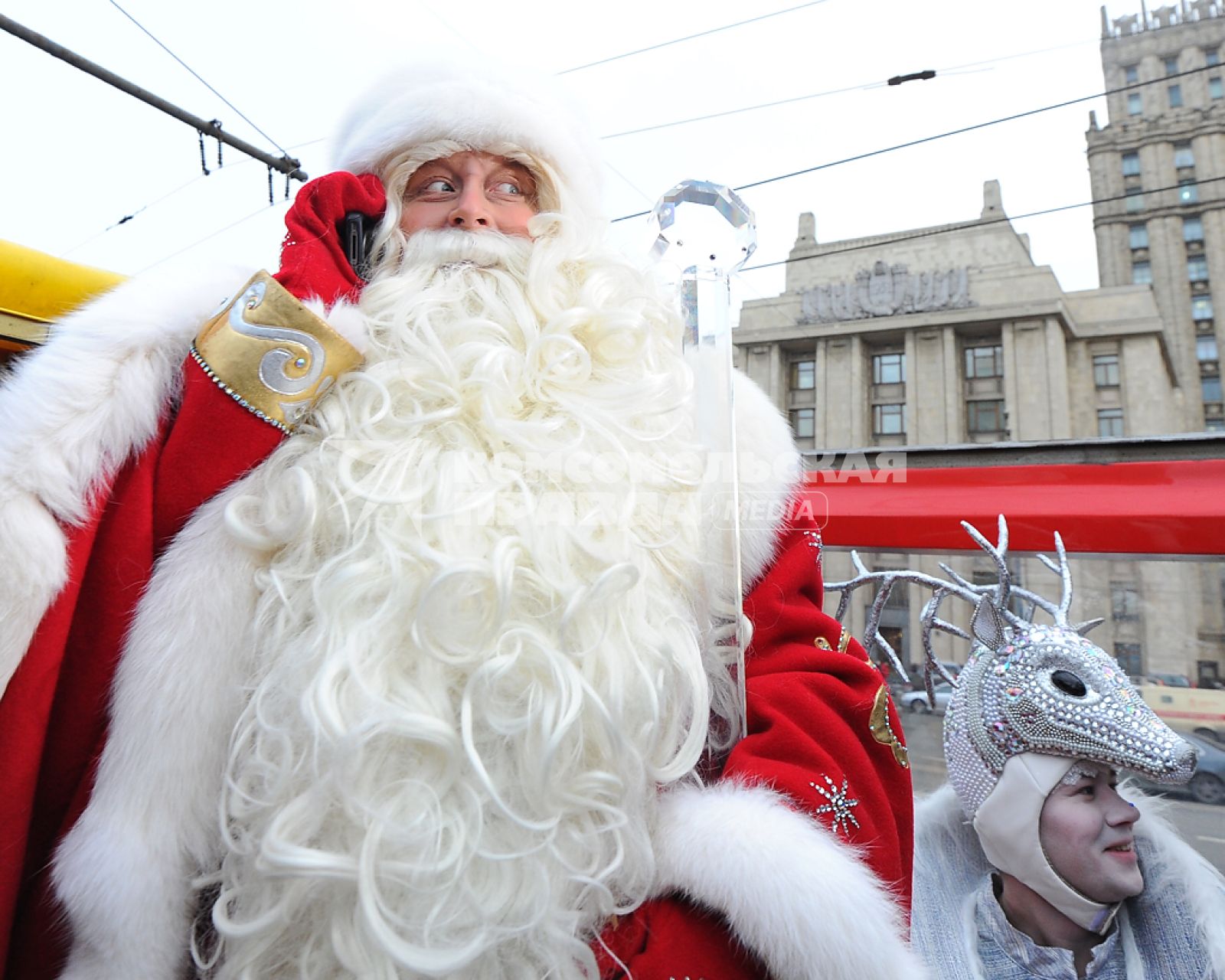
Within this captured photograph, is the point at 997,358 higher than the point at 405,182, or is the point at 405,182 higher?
the point at 997,358

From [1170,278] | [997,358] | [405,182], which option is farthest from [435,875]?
[1170,278]

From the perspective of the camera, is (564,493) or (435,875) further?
(564,493)

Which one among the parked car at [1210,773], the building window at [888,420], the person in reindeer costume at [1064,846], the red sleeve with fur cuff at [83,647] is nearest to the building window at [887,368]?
the building window at [888,420]

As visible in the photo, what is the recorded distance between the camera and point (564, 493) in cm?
88

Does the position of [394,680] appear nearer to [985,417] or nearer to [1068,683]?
[1068,683]

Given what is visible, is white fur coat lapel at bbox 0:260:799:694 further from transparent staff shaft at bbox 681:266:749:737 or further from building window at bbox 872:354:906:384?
building window at bbox 872:354:906:384

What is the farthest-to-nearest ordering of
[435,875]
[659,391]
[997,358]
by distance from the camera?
[997,358] → [659,391] → [435,875]

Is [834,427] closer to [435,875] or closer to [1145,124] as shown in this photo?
[1145,124]

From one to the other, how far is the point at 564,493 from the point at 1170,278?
109 feet

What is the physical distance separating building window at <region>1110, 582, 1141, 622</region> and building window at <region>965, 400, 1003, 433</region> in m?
16.6

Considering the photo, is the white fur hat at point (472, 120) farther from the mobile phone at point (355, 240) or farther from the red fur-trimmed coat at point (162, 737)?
the red fur-trimmed coat at point (162, 737)

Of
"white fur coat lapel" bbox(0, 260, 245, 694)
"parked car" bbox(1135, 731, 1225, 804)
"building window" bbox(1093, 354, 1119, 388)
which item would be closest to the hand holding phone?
"white fur coat lapel" bbox(0, 260, 245, 694)

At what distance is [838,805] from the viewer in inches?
32.6

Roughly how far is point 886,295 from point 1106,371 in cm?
671
